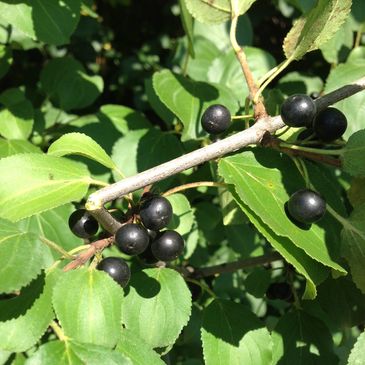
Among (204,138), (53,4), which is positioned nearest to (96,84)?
(53,4)

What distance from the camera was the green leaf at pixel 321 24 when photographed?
1496mm

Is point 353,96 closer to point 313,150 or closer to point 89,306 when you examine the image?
point 313,150

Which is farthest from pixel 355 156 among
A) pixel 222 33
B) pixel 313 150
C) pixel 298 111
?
pixel 222 33

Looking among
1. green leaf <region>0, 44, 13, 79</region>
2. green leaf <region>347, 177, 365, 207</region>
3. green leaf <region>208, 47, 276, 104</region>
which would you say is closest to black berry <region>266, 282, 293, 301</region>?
green leaf <region>347, 177, 365, 207</region>

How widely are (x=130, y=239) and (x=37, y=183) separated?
11.4 inches

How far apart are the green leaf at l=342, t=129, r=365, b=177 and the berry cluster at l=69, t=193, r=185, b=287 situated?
48cm

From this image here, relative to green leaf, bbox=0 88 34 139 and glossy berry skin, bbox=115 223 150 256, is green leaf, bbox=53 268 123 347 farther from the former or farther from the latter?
green leaf, bbox=0 88 34 139

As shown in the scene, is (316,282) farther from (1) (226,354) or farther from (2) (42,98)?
(2) (42,98)

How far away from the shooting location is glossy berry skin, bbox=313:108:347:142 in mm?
1615

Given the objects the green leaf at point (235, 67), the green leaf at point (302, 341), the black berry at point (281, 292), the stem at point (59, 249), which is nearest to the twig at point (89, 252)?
the stem at point (59, 249)

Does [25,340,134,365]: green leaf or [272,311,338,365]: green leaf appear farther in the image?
[272,311,338,365]: green leaf

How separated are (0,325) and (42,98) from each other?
1806 mm

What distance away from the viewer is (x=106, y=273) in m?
1.42

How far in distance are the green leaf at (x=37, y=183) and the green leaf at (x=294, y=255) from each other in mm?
412
